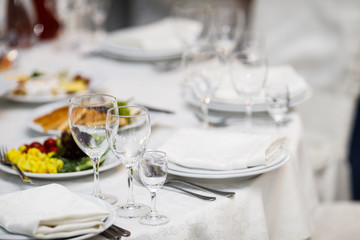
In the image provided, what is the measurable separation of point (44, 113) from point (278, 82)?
69cm

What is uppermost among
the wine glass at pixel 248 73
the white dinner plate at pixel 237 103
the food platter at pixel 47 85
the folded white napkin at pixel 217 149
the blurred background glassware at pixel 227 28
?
the blurred background glassware at pixel 227 28

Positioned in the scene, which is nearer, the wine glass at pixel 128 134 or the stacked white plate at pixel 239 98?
the wine glass at pixel 128 134

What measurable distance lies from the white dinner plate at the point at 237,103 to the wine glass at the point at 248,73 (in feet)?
0.32

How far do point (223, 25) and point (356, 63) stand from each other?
2.89 feet

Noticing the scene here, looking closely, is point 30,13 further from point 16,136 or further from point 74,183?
point 74,183

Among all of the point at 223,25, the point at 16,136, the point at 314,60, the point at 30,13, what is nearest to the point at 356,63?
the point at 314,60

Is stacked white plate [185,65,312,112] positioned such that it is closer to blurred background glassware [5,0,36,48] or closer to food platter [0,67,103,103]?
food platter [0,67,103,103]

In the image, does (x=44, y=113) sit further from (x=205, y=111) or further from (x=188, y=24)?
(x=188, y=24)

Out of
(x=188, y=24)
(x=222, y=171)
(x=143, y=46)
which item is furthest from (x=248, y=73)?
(x=143, y=46)

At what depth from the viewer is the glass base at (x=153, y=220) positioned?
93 cm

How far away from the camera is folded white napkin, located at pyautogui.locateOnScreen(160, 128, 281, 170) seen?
1.11 meters

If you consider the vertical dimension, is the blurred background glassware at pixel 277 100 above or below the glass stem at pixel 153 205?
above

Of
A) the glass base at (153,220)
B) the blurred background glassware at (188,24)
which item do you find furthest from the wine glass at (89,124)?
the blurred background glassware at (188,24)

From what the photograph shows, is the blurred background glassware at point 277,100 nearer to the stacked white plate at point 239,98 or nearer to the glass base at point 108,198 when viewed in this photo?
the stacked white plate at point 239,98
